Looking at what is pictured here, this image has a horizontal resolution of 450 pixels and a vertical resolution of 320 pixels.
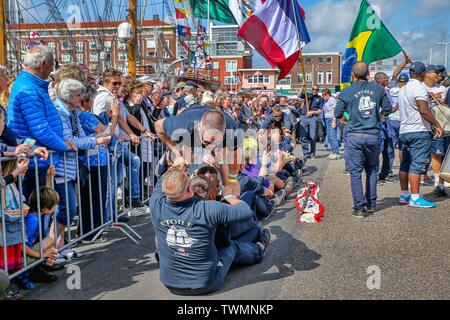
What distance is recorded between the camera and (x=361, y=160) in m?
6.36

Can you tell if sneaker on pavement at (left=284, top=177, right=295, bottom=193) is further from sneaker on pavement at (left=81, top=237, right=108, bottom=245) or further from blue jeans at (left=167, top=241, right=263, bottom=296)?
sneaker on pavement at (left=81, top=237, right=108, bottom=245)

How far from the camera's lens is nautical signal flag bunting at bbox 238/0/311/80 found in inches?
357

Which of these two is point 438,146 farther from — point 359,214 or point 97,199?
point 97,199

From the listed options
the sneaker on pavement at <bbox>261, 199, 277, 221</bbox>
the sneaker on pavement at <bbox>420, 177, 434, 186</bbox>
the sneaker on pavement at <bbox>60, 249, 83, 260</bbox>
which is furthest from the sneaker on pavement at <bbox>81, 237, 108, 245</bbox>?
the sneaker on pavement at <bbox>420, 177, 434, 186</bbox>

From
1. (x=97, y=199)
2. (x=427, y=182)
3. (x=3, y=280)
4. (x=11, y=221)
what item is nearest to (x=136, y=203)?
(x=97, y=199)

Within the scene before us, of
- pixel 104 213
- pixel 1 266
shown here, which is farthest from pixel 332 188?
pixel 1 266

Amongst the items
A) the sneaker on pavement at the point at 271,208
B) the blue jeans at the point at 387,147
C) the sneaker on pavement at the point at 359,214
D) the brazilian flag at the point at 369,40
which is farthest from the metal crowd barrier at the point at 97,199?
the blue jeans at the point at 387,147

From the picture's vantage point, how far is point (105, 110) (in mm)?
6270

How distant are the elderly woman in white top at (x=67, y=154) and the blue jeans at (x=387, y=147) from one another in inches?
241

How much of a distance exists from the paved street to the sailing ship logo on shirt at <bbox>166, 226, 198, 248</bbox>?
452mm

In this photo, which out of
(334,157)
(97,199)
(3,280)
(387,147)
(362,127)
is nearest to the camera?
(3,280)

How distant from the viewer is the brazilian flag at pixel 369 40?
834 centimetres

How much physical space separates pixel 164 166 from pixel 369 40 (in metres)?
5.35

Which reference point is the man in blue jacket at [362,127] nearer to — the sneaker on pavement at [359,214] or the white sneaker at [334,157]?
the sneaker on pavement at [359,214]
